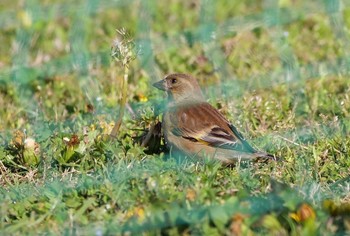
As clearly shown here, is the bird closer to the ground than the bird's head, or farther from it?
closer to the ground

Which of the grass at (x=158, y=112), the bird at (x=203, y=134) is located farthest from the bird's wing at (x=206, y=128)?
the grass at (x=158, y=112)

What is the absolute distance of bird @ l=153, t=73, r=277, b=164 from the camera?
562 cm

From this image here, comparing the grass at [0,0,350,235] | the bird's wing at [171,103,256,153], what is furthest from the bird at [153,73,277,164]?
the grass at [0,0,350,235]

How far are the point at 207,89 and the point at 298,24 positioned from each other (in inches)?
66.4

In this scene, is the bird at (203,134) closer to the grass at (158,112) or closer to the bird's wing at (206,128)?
the bird's wing at (206,128)

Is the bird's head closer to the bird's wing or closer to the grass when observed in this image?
the grass

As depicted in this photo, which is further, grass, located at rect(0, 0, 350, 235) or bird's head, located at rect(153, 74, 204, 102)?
bird's head, located at rect(153, 74, 204, 102)

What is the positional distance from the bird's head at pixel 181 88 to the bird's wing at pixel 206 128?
28 cm

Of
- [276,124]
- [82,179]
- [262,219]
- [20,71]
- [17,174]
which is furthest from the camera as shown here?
[20,71]

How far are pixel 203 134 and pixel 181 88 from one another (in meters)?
0.67

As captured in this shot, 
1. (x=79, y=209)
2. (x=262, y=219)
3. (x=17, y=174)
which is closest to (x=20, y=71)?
(x=17, y=174)

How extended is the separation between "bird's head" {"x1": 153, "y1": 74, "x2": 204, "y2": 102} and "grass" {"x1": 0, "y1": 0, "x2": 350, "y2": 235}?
0.13 metres

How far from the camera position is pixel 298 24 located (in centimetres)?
855

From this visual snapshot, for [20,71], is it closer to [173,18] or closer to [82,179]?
[173,18]
